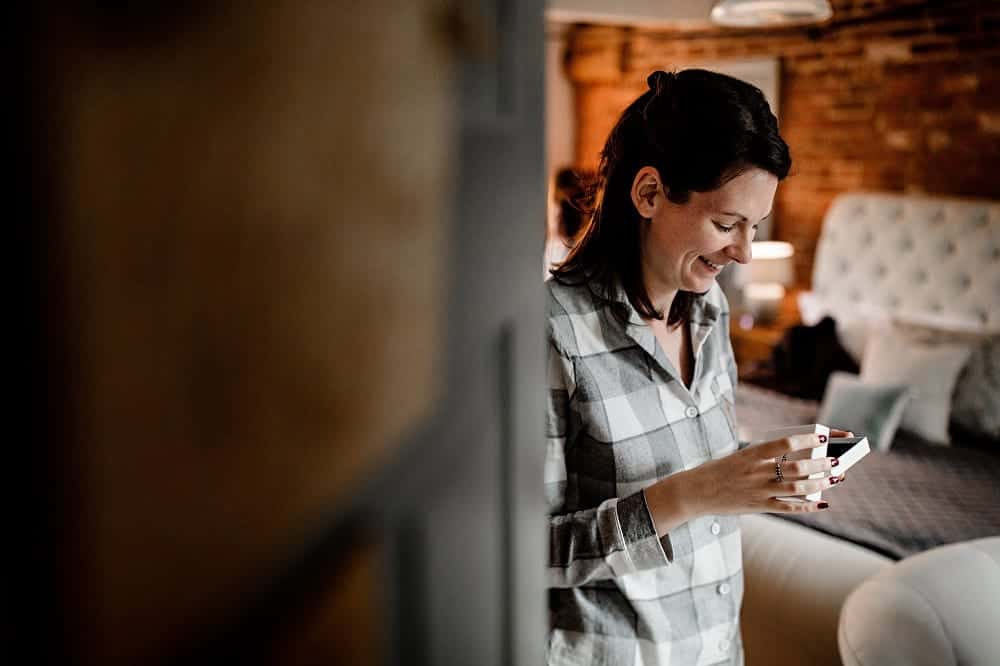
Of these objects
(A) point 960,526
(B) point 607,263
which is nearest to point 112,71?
(B) point 607,263

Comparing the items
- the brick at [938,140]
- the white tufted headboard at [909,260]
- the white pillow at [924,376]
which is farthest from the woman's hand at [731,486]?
the brick at [938,140]

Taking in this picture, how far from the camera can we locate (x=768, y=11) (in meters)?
2.95

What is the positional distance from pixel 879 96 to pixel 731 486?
4.40m

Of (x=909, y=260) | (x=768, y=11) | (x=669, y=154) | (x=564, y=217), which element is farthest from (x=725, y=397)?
(x=909, y=260)

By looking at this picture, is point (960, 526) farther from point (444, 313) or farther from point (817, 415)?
point (444, 313)

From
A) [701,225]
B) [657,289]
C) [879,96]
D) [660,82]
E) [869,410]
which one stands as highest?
[879,96]

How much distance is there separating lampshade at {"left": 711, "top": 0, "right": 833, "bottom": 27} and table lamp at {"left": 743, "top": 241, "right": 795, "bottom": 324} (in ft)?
6.46

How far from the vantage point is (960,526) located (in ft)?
8.82

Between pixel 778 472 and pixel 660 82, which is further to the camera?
pixel 660 82

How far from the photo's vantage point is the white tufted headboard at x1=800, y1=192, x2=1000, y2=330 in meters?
4.33

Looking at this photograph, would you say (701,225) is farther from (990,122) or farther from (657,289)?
(990,122)

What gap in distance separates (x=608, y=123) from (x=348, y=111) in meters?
6.37

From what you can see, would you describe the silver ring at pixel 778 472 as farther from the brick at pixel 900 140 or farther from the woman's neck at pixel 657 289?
the brick at pixel 900 140

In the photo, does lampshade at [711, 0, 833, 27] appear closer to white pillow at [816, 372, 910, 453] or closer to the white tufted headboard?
white pillow at [816, 372, 910, 453]
